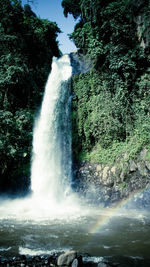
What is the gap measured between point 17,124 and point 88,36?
6993mm

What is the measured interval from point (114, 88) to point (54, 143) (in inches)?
183

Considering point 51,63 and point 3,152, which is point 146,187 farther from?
point 51,63

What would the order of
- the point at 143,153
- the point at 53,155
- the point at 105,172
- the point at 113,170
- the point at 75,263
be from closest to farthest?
the point at 75,263
the point at 143,153
the point at 113,170
the point at 105,172
the point at 53,155

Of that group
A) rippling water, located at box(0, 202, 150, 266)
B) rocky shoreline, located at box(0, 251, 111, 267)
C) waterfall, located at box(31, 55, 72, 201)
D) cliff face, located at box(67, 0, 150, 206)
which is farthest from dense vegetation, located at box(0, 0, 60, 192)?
Result: rocky shoreline, located at box(0, 251, 111, 267)

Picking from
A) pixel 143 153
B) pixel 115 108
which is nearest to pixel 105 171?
pixel 143 153

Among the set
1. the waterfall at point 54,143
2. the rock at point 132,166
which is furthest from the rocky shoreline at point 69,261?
the waterfall at point 54,143

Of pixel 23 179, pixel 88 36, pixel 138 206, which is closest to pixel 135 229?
pixel 138 206

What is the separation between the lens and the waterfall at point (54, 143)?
1059 centimetres

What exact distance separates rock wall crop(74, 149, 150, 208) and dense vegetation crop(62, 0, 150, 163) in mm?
449

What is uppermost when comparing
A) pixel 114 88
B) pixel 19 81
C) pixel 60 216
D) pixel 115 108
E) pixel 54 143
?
pixel 19 81

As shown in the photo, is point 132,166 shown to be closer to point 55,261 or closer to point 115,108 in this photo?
point 115,108

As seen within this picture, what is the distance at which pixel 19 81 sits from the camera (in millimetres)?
13672

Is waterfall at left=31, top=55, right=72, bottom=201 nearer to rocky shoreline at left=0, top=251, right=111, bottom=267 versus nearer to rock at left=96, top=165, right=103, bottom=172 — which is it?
rock at left=96, top=165, right=103, bottom=172

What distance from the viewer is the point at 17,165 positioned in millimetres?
12391
